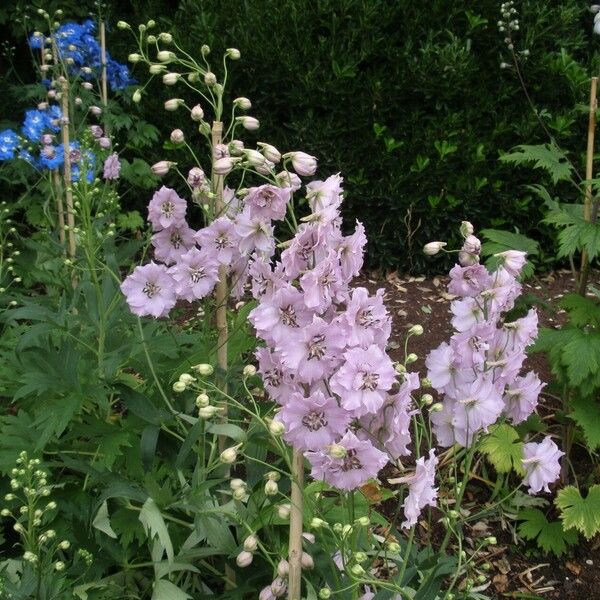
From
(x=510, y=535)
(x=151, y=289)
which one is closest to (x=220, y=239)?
(x=151, y=289)

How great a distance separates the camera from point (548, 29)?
4.58 metres

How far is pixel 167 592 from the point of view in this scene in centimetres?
193

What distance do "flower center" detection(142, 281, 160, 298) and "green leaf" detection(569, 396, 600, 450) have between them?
1.58 meters

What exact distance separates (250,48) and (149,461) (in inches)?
127

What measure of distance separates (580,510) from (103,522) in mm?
1565

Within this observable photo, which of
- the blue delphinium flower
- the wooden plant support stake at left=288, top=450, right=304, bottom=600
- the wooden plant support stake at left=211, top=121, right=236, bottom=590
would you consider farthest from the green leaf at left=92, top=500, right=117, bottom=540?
the blue delphinium flower

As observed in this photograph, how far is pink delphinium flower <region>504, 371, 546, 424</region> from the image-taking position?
5.68ft

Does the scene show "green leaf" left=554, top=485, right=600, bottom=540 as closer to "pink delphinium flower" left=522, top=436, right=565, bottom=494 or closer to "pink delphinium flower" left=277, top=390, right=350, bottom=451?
"pink delphinium flower" left=522, top=436, right=565, bottom=494

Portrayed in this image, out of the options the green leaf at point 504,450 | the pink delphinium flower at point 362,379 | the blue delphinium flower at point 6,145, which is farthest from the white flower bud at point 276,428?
the blue delphinium flower at point 6,145

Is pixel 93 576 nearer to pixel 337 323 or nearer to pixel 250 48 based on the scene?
pixel 337 323

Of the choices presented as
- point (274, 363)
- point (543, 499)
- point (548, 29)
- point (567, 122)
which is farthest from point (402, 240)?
point (274, 363)

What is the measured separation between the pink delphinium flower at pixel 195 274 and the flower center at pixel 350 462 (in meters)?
0.58

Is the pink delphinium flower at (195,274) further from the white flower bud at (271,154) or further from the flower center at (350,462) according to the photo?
the flower center at (350,462)

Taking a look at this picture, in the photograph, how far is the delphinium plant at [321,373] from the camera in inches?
57.5
